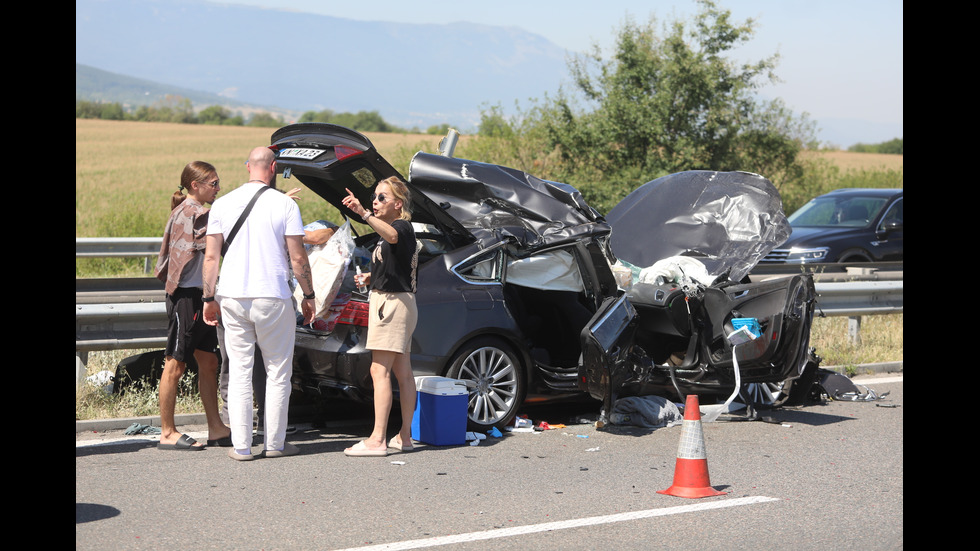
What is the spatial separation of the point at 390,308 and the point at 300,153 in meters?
1.32

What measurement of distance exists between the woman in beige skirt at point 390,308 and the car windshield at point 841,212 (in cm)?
1283

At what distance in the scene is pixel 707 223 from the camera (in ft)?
27.8

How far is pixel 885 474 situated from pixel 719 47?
21997 millimetres

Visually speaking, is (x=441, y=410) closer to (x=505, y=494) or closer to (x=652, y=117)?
(x=505, y=494)

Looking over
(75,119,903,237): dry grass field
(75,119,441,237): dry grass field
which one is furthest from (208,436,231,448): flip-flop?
(75,119,903,237): dry grass field

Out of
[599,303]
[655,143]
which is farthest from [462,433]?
[655,143]

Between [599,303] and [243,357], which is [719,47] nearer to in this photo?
[599,303]

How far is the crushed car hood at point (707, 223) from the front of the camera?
8.17 m

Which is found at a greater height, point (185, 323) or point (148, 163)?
point (148, 163)

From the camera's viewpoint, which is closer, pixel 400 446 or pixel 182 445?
pixel 182 445

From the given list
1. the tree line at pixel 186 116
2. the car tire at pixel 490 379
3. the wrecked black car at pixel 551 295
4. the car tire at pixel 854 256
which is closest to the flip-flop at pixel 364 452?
the wrecked black car at pixel 551 295

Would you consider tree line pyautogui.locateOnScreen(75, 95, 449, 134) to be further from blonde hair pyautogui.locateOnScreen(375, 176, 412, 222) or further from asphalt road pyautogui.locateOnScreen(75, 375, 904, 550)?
asphalt road pyautogui.locateOnScreen(75, 375, 904, 550)

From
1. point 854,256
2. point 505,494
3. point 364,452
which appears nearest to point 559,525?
point 505,494

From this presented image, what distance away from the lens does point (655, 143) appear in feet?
88.4
